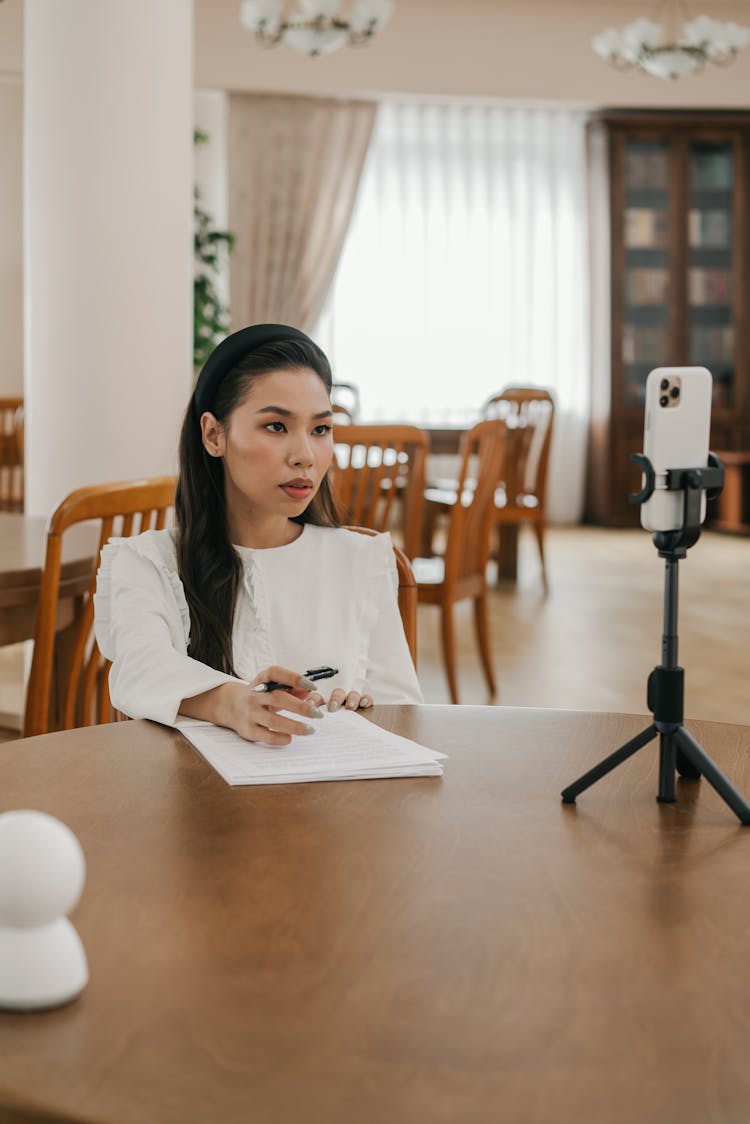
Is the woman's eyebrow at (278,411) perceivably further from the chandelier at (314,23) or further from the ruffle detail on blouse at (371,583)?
the chandelier at (314,23)

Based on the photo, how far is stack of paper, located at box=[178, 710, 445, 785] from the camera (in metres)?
1.04

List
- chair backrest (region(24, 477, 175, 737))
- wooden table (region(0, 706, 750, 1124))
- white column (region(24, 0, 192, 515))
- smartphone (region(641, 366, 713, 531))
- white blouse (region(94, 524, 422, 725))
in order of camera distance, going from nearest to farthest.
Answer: wooden table (region(0, 706, 750, 1124)), smartphone (region(641, 366, 713, 531)), white blouse (region(94, 524, 422, 725)), chair backrest (region(24, 477, 175, 737)), white column (region(24, 0, 192, 515))

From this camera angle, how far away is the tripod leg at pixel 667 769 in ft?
3.22

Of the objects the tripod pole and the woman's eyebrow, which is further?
the woman's eyebrow

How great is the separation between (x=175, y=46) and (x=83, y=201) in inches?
15.7

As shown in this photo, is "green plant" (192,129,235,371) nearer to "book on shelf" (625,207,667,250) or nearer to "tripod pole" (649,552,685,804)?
"book on shelf" (625,207,667,250)

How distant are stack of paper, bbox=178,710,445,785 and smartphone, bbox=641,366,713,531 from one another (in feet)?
0.91

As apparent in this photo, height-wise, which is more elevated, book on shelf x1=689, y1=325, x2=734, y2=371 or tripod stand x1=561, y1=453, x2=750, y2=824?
book on shelf x1=689, y1=325, x2=734, y2=371

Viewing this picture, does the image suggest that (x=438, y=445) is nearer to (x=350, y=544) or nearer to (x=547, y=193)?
(x=547, y=193)

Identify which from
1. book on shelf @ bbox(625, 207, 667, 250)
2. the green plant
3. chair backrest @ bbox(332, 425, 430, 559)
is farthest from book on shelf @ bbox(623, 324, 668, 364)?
chair backrest @ bbox(332, 425, 430, 559)

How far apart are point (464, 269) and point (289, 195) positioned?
126 centimetres

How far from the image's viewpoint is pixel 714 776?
3.13 feet

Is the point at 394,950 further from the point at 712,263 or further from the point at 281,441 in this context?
the point at 712,263

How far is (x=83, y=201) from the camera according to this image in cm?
293
